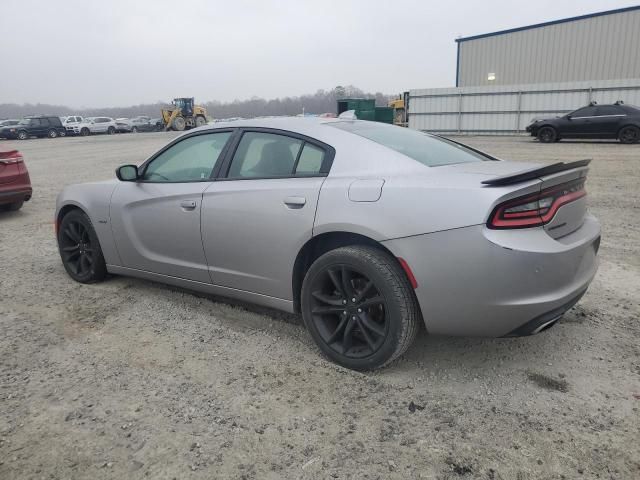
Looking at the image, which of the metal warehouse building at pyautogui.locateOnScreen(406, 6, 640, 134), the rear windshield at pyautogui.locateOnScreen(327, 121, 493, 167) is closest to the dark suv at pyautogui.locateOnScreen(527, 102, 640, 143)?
the metal warehouse building at pyautogui.locateOnScreen(406, 6, 640, 134)

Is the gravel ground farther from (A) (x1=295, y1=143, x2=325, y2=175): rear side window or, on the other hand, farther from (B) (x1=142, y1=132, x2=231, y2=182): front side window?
(A) (x1=295, y1=143, x2=325, y2=175): rear side window

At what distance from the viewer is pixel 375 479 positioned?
2.08 meters

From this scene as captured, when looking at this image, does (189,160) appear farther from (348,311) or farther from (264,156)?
(348,311)

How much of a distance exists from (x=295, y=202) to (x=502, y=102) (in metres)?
24.2

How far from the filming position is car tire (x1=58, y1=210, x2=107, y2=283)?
4.44 metres

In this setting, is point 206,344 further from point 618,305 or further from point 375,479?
point 618,305

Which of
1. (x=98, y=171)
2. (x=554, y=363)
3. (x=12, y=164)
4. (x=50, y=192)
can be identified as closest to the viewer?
(x=554, y=363)

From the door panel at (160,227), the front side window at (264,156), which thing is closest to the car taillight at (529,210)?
the front side window at (264,156)

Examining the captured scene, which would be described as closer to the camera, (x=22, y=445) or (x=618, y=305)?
(x=22, y=445)

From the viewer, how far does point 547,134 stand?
60.7 feet

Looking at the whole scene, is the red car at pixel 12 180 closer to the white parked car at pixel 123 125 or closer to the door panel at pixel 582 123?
the door panel at pixel 582 123

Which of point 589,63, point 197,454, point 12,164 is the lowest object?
point 197,454

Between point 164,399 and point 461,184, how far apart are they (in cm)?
193

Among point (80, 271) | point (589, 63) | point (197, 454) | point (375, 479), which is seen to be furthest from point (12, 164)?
point (589, 63)
